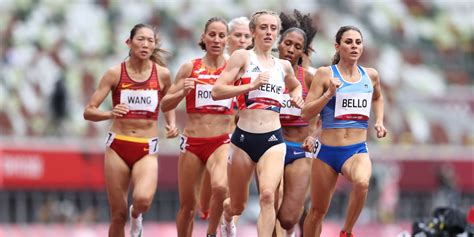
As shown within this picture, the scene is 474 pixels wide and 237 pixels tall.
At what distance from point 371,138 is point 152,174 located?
50.8 feet

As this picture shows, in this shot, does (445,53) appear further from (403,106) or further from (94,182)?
(94,182)

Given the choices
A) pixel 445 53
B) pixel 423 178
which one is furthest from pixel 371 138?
pixel 445 53

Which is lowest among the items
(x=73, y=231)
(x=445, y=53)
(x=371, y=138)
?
(x=73, y=231)

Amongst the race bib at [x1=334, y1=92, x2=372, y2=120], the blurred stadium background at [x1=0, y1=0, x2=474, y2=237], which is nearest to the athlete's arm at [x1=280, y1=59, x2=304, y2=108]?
the race bib at [x1=334, y1=92, x2=372, y2=120]

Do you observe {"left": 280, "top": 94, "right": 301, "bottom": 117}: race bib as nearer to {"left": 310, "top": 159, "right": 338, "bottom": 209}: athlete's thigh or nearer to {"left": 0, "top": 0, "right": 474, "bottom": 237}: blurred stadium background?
{"left": 310, "top": 159, "right": 338, "bottom": 209}: athlete's thigh

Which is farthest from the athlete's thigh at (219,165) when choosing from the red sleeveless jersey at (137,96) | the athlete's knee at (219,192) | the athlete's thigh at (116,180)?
the athlete's thigh at (116,180)

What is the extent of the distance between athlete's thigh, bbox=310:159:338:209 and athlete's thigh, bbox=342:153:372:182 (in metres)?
0.18

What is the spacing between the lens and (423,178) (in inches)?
1230

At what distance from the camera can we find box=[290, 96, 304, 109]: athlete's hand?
13875 mm

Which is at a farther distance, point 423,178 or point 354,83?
point 423,178

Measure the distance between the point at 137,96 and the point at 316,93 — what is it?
2.14 meters

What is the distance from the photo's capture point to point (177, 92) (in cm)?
1491

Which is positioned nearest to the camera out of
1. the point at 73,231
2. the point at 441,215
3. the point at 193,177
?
the point at 193,177

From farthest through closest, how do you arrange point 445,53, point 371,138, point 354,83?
point 445,53 → point 371,138 → point 354,83
